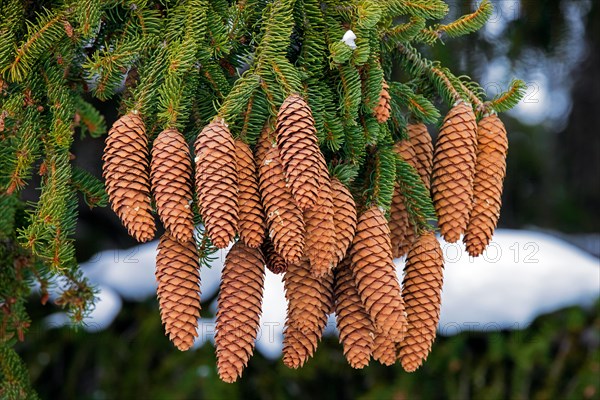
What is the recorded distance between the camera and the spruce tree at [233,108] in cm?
102

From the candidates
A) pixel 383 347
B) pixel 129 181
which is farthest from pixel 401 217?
pixel 129 181

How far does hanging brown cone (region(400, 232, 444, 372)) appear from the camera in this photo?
1134 mm

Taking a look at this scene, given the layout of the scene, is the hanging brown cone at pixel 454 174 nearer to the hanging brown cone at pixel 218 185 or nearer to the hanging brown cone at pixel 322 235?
the hanging brown cone at pixel 322 235

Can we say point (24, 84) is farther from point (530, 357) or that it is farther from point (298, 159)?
point (530, 357)

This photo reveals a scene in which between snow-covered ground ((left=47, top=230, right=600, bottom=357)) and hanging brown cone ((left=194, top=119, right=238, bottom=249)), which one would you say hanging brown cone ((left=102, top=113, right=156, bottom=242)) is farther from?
snow-covered ground ((left=47, top=230, right=600, bottom=357))

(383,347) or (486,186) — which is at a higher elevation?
(486,186)

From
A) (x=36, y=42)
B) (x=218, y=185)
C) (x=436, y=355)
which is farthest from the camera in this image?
(x=436, y=355)

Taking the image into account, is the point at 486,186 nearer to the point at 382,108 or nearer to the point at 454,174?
the point at 454,174

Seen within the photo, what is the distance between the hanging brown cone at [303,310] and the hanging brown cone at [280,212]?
103 millimetres

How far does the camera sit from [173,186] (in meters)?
1.02

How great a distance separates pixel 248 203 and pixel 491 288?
5.70 feet

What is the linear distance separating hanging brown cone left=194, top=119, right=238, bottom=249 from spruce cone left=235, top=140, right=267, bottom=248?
3 centimetres

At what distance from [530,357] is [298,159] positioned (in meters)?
1.75

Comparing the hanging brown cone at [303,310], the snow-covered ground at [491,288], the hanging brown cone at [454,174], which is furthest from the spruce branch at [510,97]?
the snow-covered ground at [491,288]
